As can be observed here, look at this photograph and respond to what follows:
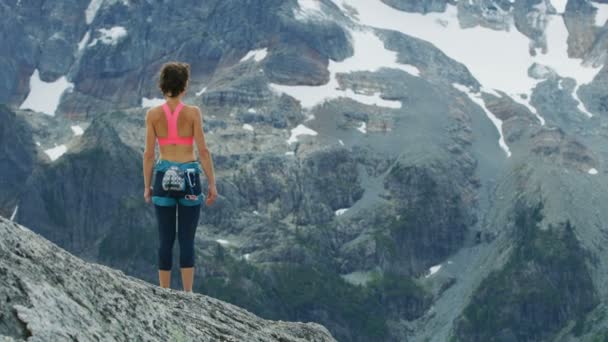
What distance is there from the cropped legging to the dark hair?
59.8 inches

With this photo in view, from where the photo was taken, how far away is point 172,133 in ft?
85.0

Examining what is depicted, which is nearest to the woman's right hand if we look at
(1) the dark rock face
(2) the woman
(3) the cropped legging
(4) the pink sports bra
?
(2) the woman

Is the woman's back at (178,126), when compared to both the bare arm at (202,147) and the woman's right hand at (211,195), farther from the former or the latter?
the woman's right hand at (211,195)

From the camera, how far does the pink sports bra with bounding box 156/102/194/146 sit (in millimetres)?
25812

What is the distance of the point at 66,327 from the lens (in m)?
18.9

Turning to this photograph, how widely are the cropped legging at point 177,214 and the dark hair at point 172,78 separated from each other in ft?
4.99

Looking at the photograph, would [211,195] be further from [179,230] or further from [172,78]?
[172,78]

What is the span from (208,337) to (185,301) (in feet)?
9.72

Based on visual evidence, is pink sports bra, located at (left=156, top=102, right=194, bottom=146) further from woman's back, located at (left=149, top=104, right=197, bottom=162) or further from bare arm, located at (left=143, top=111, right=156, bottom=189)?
bare arm, located at (left=143, top=111, right=156, bottom=189)

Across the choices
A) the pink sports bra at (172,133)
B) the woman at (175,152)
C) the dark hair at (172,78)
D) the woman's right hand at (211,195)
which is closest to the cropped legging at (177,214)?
the woman at (175,152)

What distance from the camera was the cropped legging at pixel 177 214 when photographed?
25984mm

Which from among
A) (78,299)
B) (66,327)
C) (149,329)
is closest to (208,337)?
(149,329)

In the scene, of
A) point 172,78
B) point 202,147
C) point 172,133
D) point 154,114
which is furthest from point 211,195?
point 172,78

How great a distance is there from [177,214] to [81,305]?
669 centimetres
